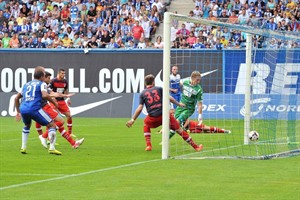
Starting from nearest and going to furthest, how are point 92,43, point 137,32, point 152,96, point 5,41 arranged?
1. point 152,96
2. point 92,43
3. point 137,32
4. point 5,41

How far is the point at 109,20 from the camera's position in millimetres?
41375

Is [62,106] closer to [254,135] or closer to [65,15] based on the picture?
[254,135]

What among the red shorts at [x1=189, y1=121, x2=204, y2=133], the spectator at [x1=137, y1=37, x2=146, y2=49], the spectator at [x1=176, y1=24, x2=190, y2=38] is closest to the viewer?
the red shorts at [x1=189, y1=121, x2=204, y2=133]

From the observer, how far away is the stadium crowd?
3712 cm

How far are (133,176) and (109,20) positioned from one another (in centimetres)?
2697

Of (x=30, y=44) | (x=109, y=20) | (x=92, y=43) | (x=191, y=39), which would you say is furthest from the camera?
(x=109, y=20)

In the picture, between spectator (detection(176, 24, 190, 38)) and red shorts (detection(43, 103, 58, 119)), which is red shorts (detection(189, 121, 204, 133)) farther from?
spectator (detection(176, 24, 190, 38))

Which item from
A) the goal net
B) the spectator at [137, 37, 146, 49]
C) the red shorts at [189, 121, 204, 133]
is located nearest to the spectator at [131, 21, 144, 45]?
the spectator at [137, 37, 146, 49]

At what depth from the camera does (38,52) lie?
121ft

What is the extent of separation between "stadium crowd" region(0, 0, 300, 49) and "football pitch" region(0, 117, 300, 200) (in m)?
14.0

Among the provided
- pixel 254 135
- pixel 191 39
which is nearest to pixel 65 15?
pixel 191 39

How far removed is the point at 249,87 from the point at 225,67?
1142 centimetres

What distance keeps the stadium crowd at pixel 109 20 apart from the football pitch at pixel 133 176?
1398 cm

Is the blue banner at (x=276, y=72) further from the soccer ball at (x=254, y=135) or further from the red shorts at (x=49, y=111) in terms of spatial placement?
the red shorts at (x=49, y=111)
